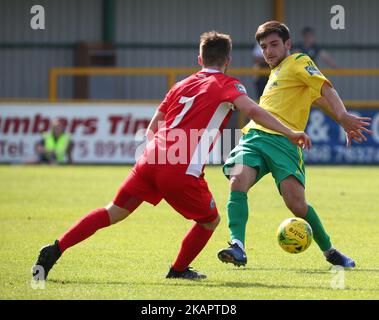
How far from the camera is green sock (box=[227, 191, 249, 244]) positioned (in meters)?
7.67

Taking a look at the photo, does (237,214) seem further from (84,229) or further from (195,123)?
(84,229)

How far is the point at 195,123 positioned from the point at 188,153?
8.6 inches

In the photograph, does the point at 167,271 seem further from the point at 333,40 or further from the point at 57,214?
the point at 333,40

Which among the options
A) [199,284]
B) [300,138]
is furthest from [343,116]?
[199,284]

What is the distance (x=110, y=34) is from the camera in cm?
2875

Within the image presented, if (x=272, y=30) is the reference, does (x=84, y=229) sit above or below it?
below

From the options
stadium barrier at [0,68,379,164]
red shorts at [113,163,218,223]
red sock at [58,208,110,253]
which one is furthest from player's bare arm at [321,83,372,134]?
stadium barrier at [0,68,379,164]

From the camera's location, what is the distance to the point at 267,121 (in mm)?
6840

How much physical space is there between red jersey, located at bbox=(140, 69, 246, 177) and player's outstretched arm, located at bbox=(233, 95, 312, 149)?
7 cm

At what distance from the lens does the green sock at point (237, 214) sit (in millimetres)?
7666

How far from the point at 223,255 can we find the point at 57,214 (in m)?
5.19

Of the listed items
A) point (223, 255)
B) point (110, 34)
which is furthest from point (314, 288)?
point (110, 34)

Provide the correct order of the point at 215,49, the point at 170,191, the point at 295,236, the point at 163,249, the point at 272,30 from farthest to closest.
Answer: the point at 163,249 → the point at 272,30 → the point at 295,236 → the point at 215,49 → the point at 170,191

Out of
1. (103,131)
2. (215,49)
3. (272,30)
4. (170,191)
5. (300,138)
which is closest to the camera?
(300,138)
